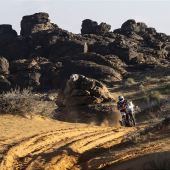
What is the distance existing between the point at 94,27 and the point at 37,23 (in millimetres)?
7528

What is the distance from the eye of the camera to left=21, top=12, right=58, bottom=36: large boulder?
62.3 m

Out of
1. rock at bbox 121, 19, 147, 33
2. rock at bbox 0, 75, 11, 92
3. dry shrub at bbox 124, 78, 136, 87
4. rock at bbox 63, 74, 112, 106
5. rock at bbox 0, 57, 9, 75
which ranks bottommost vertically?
rock at bbox 63, 74, 112, 106

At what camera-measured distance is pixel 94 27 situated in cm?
6166

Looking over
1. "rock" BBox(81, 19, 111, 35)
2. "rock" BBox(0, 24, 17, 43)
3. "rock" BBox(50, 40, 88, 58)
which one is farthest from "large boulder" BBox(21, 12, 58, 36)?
"rock" BBox(50, 40, 88, 58)

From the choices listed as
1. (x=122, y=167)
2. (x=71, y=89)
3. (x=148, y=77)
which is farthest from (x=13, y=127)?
(x=148, y=77)

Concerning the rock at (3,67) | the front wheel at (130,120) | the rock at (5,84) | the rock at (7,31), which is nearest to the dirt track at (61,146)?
the front wheel at (130,120)

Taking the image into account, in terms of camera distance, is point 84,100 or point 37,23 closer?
point 84,100

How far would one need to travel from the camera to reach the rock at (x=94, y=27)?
199 ft

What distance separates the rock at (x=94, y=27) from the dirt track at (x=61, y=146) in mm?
43522

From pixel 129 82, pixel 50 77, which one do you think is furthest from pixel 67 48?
pixel 129 82

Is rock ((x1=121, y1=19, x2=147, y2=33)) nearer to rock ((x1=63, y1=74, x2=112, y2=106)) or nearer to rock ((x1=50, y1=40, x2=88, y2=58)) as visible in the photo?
rock ((x1=50, y1=40, x2=88, y2=58))

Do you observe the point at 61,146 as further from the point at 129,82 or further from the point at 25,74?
the point at 25,74

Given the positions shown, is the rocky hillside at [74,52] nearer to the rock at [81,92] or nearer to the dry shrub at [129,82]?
the dry shrub at [129,82]

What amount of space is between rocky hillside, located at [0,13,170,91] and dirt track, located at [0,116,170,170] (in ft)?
90.8
